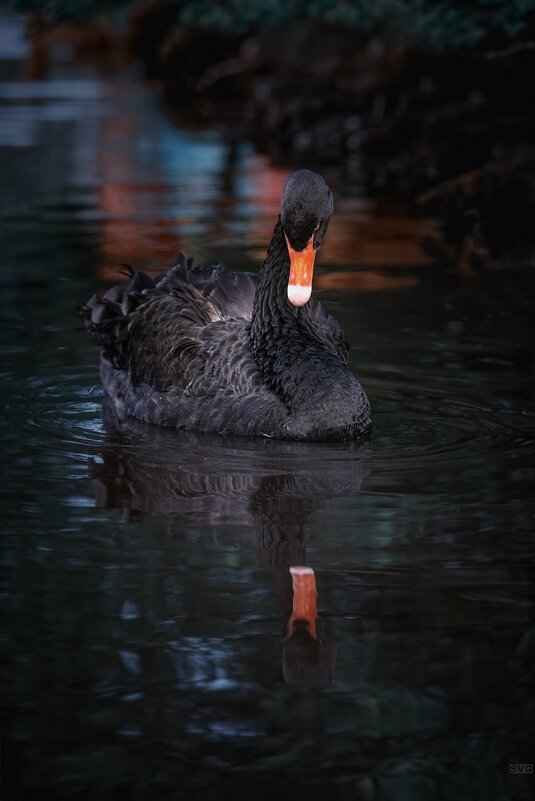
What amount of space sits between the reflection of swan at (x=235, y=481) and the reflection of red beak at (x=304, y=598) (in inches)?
0.8

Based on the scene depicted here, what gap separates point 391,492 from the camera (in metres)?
6.83

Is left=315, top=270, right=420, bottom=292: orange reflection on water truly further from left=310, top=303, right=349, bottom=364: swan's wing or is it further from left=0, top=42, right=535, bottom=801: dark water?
left=310, top=303, right=349, bottom=364: swan's wing

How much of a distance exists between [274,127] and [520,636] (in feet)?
58.3

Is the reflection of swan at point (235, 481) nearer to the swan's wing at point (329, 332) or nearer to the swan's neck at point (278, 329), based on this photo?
the swan's neck at point (278, 329)

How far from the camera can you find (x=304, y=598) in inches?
216

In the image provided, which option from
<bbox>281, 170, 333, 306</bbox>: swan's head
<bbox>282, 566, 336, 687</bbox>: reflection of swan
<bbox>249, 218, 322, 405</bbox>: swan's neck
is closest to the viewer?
<bbox>282, 566, 336, 687</bbox>: reflection of swan

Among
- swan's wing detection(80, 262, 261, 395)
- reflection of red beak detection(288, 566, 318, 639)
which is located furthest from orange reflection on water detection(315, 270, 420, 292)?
reflection of red beak detection(288, 566, 318, 639)

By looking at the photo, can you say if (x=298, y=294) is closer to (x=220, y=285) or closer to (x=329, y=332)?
(x=329, y=332)

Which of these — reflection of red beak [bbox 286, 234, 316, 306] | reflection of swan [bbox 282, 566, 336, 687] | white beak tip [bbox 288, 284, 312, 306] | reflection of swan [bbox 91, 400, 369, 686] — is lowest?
reflection of swan [bbox 282, 566, 336, 687]

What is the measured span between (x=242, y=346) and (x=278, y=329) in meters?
0.20

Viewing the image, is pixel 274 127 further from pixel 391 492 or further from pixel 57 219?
pixel 391 492

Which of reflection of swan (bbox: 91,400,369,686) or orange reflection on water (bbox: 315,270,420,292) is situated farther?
orange reflection on water (bbox: 315,270,420,292)

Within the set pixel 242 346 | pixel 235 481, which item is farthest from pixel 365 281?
pixel 235 481

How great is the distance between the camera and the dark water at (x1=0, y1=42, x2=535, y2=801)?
14.2 feet
